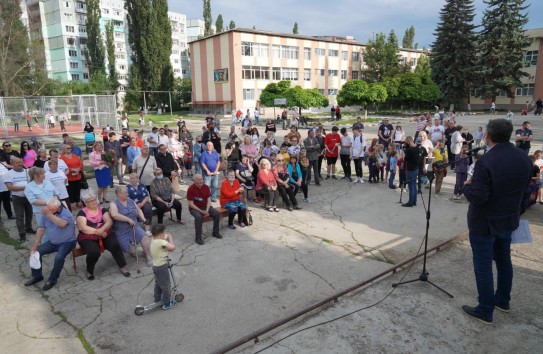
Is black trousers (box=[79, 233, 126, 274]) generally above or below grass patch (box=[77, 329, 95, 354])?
above

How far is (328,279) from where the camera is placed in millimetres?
5648

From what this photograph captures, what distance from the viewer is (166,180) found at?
812 centimetres

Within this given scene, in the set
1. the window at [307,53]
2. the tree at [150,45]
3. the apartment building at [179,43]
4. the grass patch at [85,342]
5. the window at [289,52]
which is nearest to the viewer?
the grass patch at [85,342]

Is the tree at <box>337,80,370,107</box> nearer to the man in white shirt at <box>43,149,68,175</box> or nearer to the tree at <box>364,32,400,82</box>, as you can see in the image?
the tree at <box>364,32,400,82</box>

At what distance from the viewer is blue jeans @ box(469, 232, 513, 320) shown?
13.1 feet

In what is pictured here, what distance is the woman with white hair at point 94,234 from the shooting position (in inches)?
227

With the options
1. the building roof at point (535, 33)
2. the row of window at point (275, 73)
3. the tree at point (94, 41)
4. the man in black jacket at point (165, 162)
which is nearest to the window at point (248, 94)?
the row of window at point (275, 73)

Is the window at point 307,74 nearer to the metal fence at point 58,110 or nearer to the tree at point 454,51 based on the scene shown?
the tree at point 454,51

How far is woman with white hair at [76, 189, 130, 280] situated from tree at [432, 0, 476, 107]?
50.6 metres

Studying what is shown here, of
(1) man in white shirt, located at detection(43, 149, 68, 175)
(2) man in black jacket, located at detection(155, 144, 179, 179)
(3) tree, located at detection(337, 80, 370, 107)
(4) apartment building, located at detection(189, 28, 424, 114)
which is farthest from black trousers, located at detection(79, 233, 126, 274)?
(4) apartment building, located at detection(189, 28, 424, 114)

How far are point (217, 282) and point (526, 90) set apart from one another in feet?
192

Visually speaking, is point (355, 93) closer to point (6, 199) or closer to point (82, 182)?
point (82, 182)

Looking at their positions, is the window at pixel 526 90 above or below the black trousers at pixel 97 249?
above

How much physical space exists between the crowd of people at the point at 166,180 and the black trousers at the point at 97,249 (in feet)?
0.05
